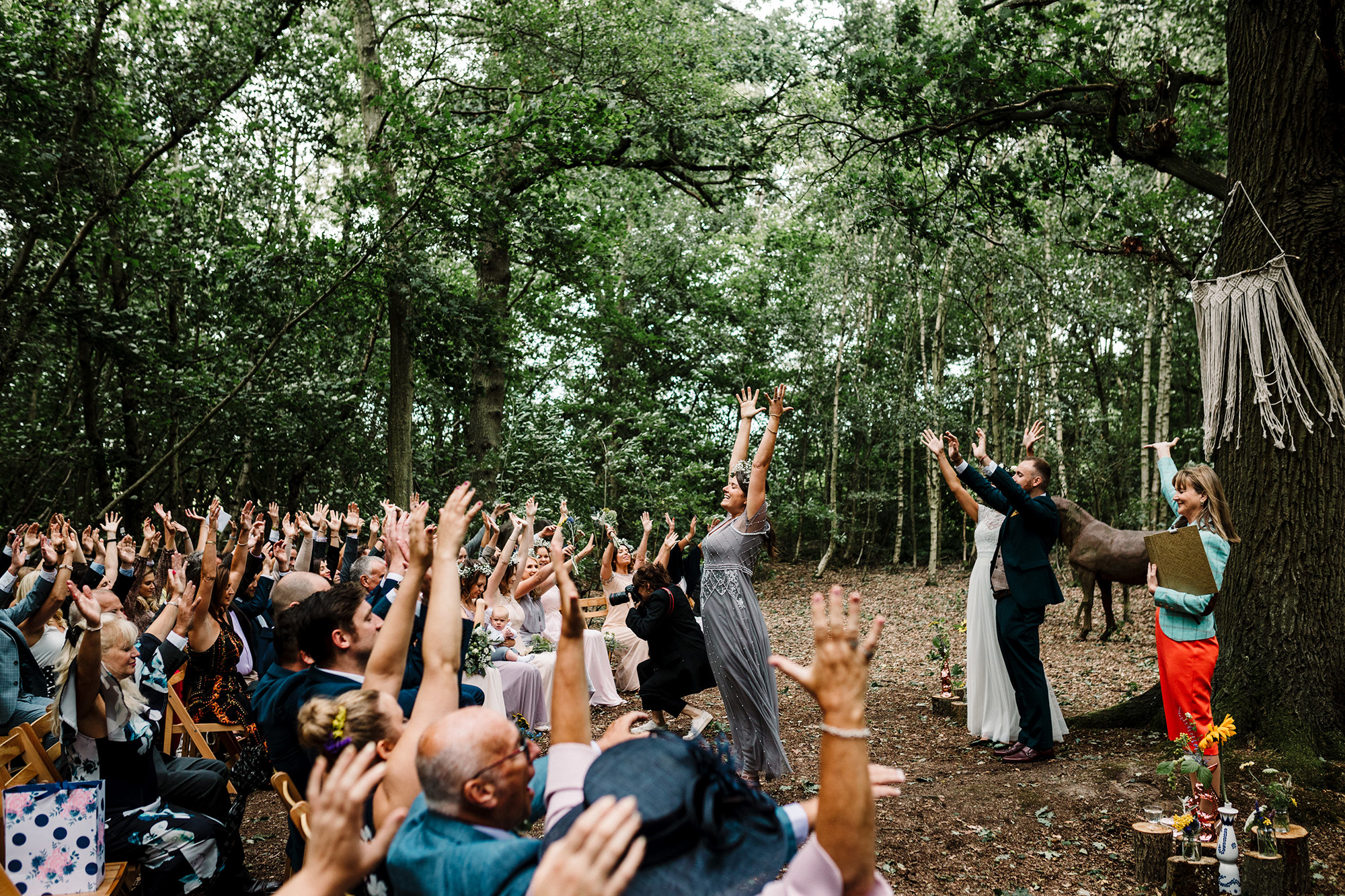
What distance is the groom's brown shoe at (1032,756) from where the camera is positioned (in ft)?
18.6

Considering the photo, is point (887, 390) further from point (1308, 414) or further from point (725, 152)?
point (1308, 414)

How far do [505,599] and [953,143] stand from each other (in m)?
6.24

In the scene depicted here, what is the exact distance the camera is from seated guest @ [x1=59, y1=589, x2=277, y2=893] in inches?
146

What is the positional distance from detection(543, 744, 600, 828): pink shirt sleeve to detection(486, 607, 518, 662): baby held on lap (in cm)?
583

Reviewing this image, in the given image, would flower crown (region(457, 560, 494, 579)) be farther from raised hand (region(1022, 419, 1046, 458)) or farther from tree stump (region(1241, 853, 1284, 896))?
tree stump (region(1241, 853, 1284, 896))

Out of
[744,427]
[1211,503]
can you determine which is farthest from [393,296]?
[1211,503]

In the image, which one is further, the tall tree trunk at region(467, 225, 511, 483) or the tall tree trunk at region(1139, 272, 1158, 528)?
the tall tree trunk at region(1139, 272, 1158, 528)

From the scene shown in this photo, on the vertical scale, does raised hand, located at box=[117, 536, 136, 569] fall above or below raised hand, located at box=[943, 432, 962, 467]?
below

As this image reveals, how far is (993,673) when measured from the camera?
641 centimetres

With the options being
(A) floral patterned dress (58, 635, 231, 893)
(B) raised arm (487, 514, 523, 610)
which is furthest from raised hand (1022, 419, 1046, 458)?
(A) floral patterned dress (58, 635, 231, 893)

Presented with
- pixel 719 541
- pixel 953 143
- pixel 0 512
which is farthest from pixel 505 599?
pixel 0 512

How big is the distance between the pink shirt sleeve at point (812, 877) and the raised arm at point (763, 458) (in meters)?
3.41

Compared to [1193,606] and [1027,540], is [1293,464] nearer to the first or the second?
[1193,606]

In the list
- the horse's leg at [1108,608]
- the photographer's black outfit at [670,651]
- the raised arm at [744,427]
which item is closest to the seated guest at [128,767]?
the photographer's black outfit at [670,651]
